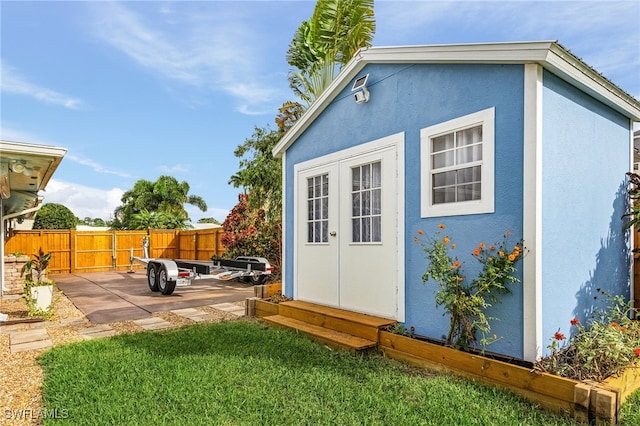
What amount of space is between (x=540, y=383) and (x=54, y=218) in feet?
84.3

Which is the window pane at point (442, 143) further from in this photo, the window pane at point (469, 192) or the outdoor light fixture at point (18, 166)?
the outdoor light fixture at point (18, 166)

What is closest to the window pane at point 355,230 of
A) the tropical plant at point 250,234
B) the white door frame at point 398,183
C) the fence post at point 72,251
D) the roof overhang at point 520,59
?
the white door frame at point 398,183

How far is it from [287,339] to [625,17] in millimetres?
6710

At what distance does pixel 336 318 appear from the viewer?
521cm

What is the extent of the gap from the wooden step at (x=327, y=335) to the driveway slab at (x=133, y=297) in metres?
3.01

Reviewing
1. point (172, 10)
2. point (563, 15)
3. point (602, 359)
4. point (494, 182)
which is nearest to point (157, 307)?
point (172, 10)

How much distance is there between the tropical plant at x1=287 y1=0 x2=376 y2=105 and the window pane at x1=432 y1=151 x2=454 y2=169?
826 centimetres

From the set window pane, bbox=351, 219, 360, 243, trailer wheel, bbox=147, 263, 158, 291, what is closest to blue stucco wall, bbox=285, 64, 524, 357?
window pane, bbox=351, 219, 360, 243

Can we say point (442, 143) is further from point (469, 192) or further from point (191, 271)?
point (191, 271)

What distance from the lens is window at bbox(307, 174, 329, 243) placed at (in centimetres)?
607

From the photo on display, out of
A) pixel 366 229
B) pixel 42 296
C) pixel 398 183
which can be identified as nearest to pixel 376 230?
pixel 366 229

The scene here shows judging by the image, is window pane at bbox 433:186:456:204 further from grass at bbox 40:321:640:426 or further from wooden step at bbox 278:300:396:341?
grass at bbox 40:321:640:426

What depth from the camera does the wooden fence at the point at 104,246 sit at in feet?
52.6

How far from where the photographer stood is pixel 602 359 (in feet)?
10.6
